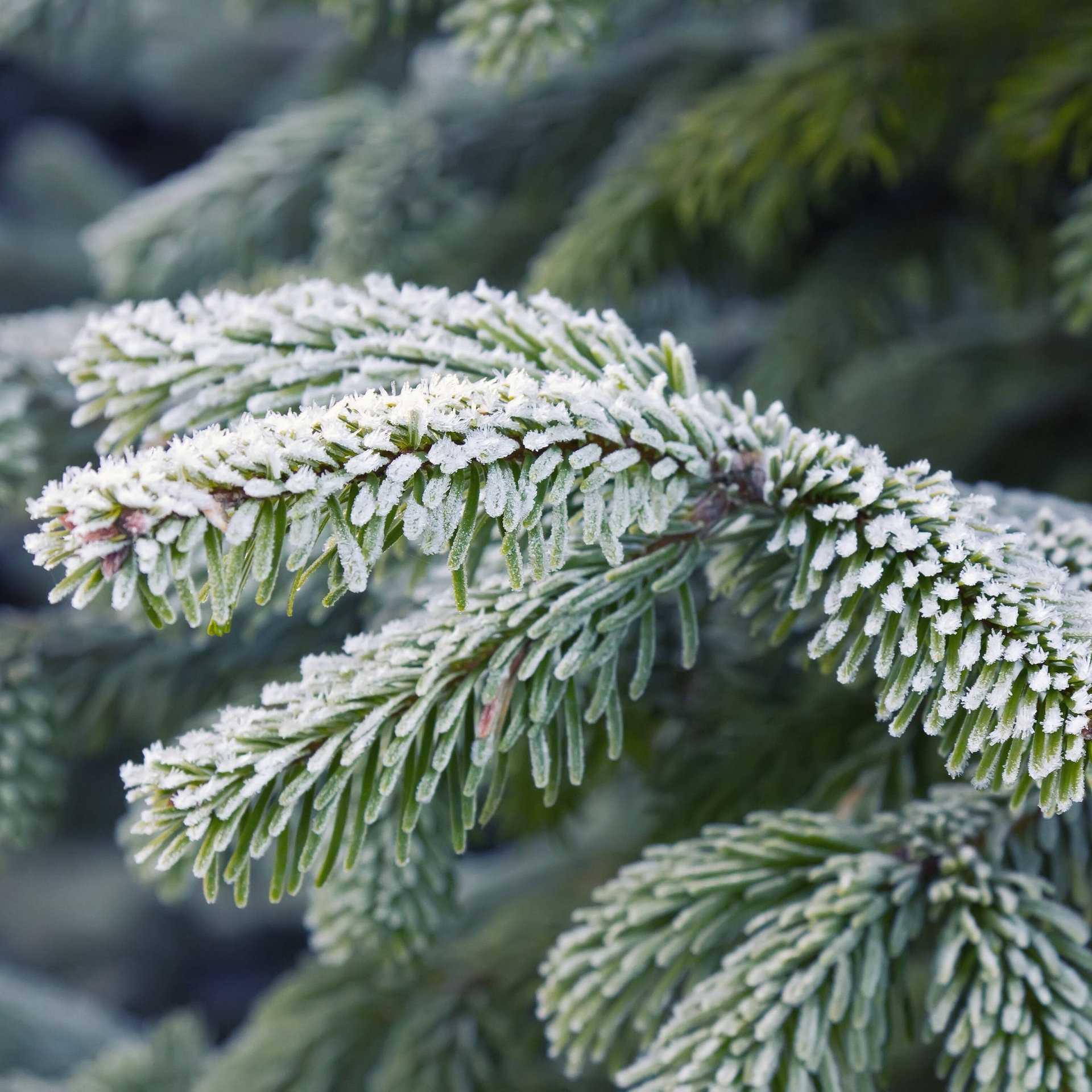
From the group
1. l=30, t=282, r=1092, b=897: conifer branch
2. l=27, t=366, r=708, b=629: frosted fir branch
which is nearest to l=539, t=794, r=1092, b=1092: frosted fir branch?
l=30, t=282, r=1092, b=897: conifer branch

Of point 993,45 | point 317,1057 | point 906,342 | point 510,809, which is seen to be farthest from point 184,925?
point 993,45

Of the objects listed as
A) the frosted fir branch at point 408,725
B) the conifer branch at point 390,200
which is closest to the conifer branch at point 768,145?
the conifer branch at point 390,200

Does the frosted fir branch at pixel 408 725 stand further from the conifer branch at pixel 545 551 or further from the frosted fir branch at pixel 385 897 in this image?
the frosted fir branch at pixel 385 897

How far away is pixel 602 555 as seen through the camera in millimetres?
619

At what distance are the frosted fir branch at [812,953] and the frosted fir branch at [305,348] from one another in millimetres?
325

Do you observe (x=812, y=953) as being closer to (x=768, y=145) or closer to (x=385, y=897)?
(x=385, y=897)

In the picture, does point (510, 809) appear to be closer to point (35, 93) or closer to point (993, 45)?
point (993, 45)

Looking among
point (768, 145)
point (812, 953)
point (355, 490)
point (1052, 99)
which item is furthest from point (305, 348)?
point (1052, 99)

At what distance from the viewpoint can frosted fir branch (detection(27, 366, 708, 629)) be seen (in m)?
0.43

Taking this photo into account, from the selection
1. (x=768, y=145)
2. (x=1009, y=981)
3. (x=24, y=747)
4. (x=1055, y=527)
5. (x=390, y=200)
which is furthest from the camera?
(x=390, y=200)

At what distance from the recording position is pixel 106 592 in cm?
100

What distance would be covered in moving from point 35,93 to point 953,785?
3.05 metres

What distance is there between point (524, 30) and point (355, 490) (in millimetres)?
548

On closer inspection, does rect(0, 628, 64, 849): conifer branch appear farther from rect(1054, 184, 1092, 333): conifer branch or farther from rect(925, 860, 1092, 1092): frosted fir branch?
rect(1054, 184, 1092, 333): conifer branch
